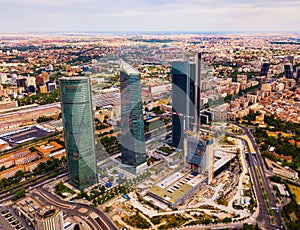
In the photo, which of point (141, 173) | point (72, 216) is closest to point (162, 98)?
point (141, 173)

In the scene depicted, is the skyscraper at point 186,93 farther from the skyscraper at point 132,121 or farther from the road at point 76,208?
the road at point 76,208

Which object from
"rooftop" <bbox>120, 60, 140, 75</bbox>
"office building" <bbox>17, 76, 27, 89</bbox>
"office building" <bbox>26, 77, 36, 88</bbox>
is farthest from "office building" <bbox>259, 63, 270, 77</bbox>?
"office building" <bbox>17, 76, 27, 89</bbox>

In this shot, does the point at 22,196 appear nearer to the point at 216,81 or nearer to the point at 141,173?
the point at 141,173

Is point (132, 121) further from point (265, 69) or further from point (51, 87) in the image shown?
point (265, 69)

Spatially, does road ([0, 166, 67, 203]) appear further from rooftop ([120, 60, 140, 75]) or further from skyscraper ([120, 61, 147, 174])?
rooftop ([120, 60, 140, 75])

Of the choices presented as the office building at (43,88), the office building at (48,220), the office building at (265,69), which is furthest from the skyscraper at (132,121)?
the office building at (265,69)
